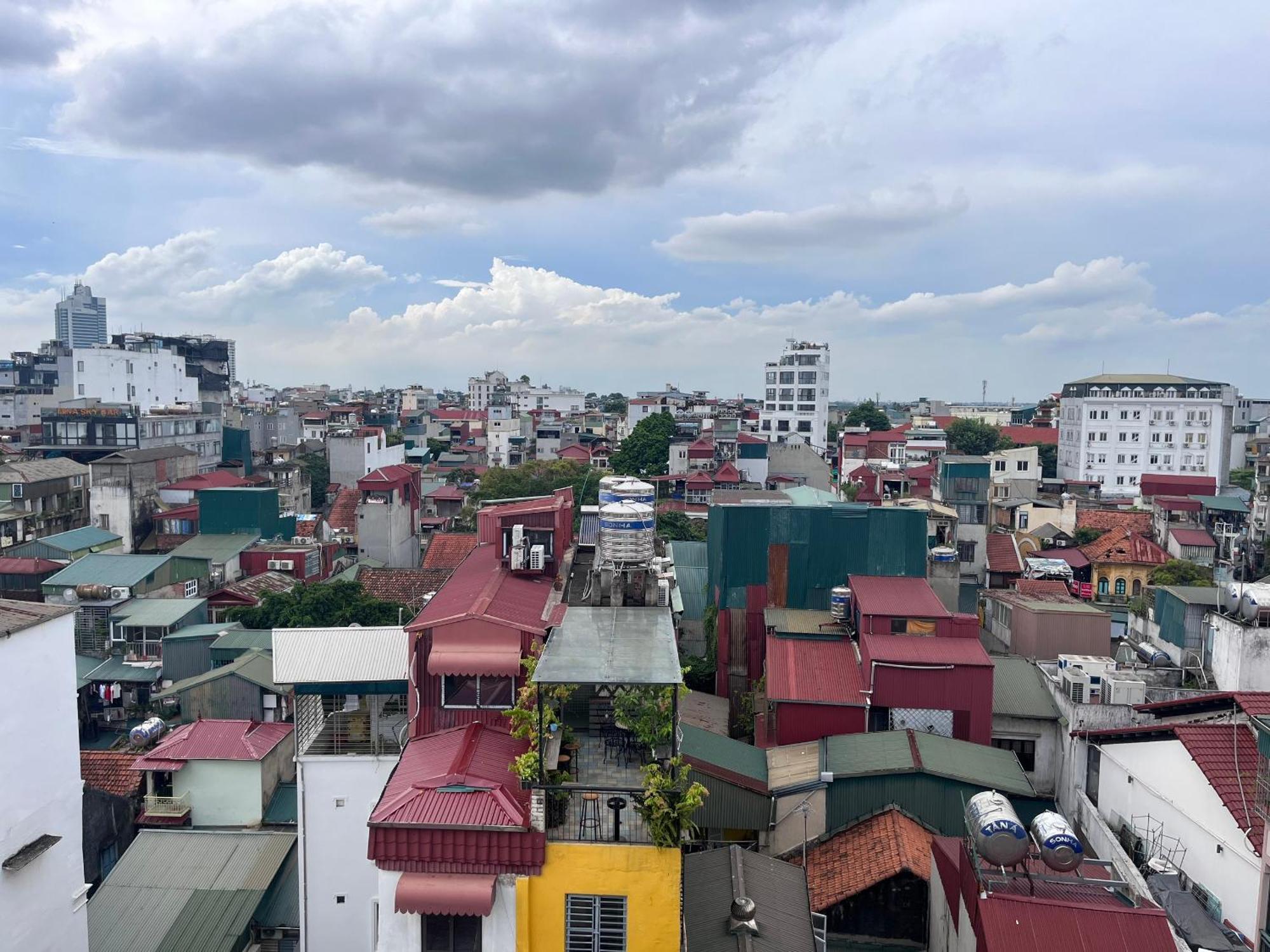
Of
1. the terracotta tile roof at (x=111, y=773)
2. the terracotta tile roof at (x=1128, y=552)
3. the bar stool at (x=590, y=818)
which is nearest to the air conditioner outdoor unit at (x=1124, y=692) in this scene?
the bar stool at (x=590, y=818)

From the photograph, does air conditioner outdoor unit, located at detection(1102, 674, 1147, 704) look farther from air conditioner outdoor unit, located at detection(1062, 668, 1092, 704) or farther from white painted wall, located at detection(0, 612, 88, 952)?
white painted wall, located at detection(0, 612, 88, 952)

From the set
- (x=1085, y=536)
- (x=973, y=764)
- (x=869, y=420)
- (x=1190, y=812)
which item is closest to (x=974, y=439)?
(x=869, y=420)

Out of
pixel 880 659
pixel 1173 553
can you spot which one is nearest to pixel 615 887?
pixel 880 659

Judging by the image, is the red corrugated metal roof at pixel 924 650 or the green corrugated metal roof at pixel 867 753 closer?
the green corrugated metal roof at pixel 867 753

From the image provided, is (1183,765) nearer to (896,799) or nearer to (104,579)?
(896,799)

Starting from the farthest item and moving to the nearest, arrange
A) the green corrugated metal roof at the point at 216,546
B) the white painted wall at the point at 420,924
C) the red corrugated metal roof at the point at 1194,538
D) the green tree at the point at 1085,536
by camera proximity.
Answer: the green tree at the point at 1085,536
the red corrugated metal roof at the point at 1194,538
the green corrugated metal roof at the point at 216,546
the white painted wall at the point at 420,924

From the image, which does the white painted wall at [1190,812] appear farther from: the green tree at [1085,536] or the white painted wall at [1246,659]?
the green tree at [1085,536]

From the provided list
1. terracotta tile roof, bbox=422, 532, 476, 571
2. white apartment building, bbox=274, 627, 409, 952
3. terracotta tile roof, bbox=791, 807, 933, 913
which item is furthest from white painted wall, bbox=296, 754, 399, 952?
terracotta tile roof, bbox=422, 532, 476, 571
